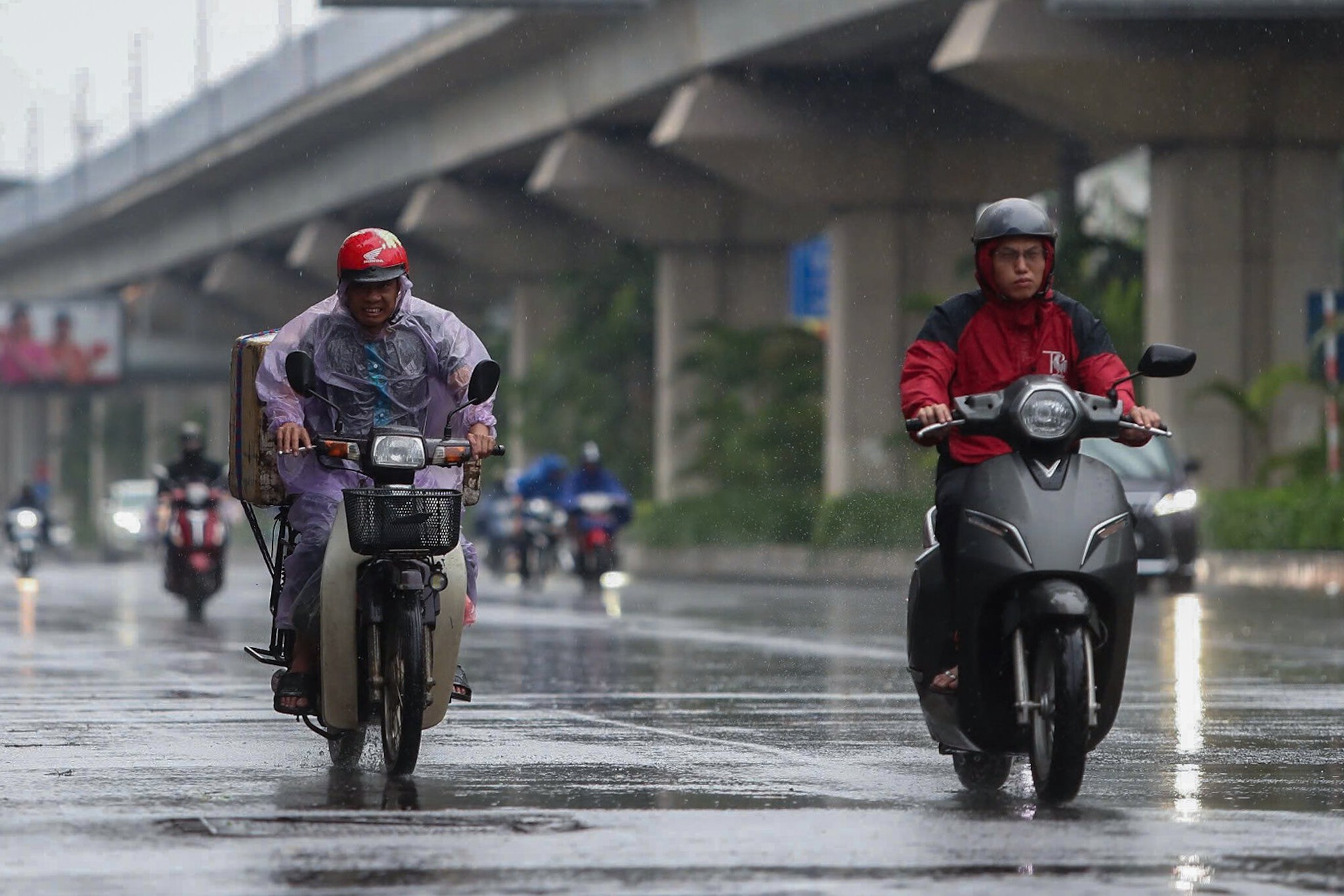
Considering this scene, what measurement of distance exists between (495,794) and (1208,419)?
81.7ft

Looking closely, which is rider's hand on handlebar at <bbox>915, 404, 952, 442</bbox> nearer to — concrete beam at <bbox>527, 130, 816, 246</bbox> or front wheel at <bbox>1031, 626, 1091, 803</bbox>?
front wheel at <bbox>1031, 626, 1091, 803</bbox>

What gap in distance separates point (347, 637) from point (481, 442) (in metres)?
0.77

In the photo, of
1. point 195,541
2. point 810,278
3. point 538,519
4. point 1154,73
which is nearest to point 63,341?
point 810,278

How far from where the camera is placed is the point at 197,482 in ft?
81.5

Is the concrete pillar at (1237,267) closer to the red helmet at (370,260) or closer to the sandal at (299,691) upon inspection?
the red helmet at (370,260)

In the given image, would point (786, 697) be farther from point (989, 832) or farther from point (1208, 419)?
point (1208, 419)

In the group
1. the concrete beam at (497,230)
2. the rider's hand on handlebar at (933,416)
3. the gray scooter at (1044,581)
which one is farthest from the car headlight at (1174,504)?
the concrete beam at (497,230)

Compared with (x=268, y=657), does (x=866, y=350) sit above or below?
above

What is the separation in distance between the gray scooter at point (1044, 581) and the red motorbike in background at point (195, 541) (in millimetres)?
15926

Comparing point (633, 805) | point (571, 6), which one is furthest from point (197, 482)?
point (633, 805)

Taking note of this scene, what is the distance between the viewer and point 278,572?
1001 centimetres

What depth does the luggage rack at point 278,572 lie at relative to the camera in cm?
971

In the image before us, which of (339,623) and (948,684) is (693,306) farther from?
(948,684)

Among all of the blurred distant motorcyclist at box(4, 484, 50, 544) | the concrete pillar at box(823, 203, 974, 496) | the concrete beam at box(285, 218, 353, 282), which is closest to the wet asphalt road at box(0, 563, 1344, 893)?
the concrete pillar at box(823, 203, 974, 496)
